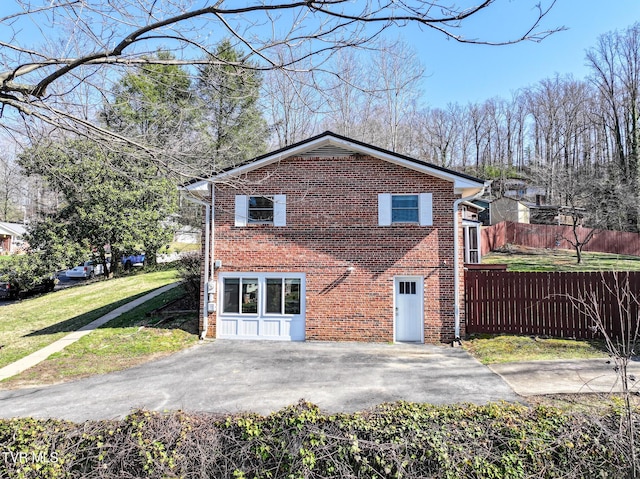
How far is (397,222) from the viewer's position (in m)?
12.1

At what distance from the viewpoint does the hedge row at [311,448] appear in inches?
143

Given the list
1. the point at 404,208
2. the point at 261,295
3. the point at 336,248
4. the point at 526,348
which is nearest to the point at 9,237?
the point at 261,295

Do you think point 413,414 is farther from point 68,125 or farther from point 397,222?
point 397,222

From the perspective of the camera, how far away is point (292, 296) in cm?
1235

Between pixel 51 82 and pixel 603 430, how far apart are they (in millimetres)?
7586

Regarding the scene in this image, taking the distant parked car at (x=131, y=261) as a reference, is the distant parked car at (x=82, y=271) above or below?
below

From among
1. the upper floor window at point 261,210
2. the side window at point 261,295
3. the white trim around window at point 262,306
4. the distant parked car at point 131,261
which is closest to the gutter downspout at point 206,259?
the white trim around window at point 262,306

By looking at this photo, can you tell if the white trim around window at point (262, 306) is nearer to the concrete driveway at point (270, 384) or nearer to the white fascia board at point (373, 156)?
the concrete driveway at point (270, 384)

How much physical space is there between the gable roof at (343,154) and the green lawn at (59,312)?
23.6 feet

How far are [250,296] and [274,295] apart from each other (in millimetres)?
787

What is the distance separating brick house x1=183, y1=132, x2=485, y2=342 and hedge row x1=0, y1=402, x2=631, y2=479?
26.3 feet

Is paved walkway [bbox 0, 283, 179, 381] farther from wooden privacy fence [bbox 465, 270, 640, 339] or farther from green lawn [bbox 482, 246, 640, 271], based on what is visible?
green lawn [bbox 482, 246, 640, 271]

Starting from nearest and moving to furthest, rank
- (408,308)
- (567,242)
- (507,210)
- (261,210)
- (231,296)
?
(408,308) < (231,296) < (261,210) < (567,242) < (507,210)

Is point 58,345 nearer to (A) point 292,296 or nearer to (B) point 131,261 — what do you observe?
(A) point 292,296
